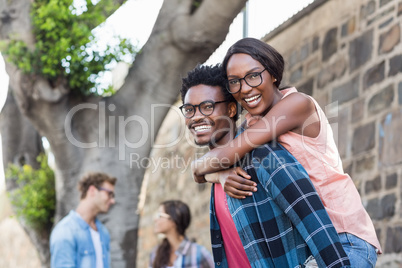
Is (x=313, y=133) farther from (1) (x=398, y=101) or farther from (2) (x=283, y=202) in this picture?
(1) (x=398, y=101)

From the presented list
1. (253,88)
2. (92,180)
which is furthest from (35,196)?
(253,88)

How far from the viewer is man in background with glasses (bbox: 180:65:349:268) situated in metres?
2.11

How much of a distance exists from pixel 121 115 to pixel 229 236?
3400 mm

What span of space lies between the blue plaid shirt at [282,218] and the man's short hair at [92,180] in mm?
3097

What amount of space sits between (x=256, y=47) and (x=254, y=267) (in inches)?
33.3

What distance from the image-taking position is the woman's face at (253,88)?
2.45 m

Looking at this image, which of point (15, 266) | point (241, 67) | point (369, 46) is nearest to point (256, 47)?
point (241, 67)

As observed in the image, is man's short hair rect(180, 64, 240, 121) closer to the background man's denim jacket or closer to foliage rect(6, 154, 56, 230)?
the background man's denim jacket

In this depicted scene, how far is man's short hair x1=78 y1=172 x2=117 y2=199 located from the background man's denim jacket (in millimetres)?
300

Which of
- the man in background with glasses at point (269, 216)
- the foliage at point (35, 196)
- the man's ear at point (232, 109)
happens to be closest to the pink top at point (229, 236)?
the man in background with glasses at point (269, 216)

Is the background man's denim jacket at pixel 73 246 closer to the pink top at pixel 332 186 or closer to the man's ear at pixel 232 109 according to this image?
the man's ear at pixel 232 109

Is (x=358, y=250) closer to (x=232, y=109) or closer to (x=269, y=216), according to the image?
(x=269, y=216)

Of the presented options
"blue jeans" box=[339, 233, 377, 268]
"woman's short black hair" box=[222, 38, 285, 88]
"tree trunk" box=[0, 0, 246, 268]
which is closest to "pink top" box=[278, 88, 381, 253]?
"blue jeans" box=[339, 233, 377, 268]

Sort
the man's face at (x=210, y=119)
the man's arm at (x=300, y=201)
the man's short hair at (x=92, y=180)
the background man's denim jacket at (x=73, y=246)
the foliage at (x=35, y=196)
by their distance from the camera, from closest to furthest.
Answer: the man's arm at (x=300, y=201), the man's face at (x=210, y=119), the background man's denim jacket at (x=73, y=246), the man's short hair at (x=92, y=180), the foliage at (x=35, y=196)
